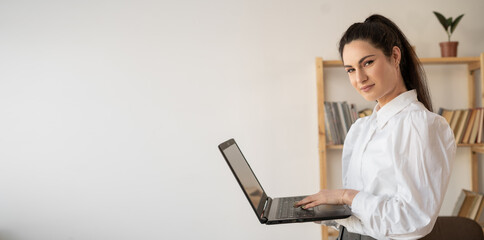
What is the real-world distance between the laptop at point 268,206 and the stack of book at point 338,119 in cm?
127

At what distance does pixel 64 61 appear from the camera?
298cm

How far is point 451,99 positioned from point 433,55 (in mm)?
329

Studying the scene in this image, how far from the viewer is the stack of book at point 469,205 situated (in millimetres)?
2748

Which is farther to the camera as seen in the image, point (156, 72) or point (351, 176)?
point (156, 72)

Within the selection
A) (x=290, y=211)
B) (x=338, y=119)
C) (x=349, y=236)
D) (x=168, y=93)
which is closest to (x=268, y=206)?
(x=290, y=211)

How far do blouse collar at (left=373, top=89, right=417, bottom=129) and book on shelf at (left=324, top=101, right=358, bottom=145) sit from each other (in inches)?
57.7

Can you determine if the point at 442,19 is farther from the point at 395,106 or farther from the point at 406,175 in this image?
the point at 406,175

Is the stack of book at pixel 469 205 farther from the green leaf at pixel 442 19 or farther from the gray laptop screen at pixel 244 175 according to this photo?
the gray laptop screen at pixel 244 175

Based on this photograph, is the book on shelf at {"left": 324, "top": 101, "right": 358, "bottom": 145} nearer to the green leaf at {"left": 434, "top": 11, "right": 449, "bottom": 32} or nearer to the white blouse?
the green leaf at {"left": 434, "top": 11, "right": 449, "bottom": 32}

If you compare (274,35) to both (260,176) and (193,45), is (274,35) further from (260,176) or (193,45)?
(260,176)

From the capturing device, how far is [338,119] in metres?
2.76

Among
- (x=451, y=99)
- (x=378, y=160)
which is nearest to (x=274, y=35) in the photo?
(x=451, y=99)

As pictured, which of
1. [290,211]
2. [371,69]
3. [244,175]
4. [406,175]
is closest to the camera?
[406,175]

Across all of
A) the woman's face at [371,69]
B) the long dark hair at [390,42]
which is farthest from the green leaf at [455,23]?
the woman's face at [371,69]
